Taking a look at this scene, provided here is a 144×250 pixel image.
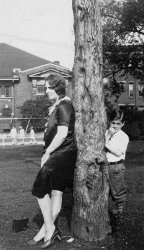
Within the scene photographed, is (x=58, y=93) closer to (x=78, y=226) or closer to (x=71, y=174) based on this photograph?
(x=71, y=174)

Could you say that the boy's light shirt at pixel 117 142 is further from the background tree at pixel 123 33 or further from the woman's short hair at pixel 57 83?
the background tree at pixel 123 33

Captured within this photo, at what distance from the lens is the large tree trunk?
5.45 meters

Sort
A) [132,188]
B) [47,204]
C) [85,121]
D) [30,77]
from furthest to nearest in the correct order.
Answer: [30,77] → [132,188] → [85,121] → [47,204]

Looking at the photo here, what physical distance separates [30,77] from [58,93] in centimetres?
4511

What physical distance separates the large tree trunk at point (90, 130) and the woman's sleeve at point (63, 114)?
45cm

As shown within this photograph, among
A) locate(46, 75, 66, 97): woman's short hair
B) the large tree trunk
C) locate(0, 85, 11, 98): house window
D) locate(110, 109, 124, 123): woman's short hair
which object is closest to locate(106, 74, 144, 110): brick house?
locate(0, 85, 11, 98): house window

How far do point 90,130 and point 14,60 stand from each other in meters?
50.8

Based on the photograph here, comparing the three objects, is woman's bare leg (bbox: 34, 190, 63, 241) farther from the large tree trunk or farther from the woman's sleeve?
the woman's sleeve

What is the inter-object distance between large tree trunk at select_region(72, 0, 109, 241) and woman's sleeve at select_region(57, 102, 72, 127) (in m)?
0.45

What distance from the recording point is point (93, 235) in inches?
213

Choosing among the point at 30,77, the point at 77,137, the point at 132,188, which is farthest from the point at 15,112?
the point at 77,137

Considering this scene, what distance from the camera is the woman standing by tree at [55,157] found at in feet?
16.7

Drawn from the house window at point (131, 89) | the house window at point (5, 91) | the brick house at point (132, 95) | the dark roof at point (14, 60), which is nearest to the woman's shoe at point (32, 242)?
the house window at point (5, 91)

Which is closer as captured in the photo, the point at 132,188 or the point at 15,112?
the point at 132,188
